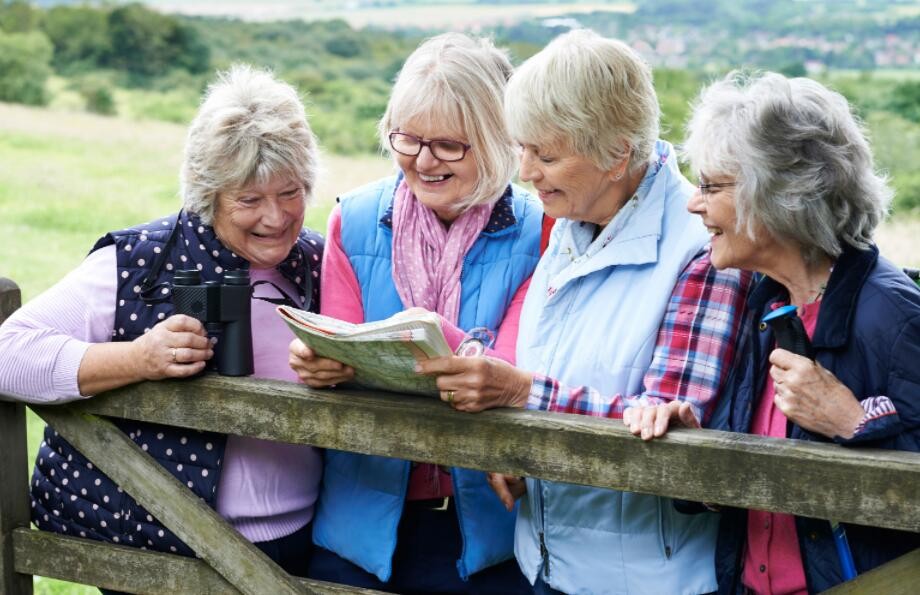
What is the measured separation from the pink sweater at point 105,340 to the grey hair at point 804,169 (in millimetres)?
1252

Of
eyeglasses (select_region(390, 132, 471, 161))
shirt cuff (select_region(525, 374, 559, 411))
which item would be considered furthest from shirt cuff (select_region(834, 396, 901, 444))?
eyeglasses (select_region(390, 132, 471, 161))

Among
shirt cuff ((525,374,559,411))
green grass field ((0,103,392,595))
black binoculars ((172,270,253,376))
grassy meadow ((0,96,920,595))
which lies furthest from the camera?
green grass field ((0,103,392,595))

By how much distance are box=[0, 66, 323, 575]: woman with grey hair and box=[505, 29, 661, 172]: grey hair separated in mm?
647

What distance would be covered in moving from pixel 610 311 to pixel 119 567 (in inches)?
56.1

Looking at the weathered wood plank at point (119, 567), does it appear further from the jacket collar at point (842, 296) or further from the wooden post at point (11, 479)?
the jacket collar at point (842, 296)

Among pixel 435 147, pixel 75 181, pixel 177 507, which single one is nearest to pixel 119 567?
pixel 177 507

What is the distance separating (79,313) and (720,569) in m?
1.63

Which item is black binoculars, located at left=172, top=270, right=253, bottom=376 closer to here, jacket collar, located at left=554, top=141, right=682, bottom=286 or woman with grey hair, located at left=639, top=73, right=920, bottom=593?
jacket collar, located at left=554, top=141, right=682, bottom=286

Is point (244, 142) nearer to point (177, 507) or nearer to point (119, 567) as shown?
point (177, 507)

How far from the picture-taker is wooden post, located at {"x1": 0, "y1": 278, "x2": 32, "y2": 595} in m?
3.15

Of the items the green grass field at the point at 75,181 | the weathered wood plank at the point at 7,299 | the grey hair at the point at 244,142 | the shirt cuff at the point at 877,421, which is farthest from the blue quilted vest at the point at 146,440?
the green grass field at the point at 75,181

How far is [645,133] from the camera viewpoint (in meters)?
2.69

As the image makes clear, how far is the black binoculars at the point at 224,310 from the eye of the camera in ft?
8.96

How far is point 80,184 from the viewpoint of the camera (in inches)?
614
